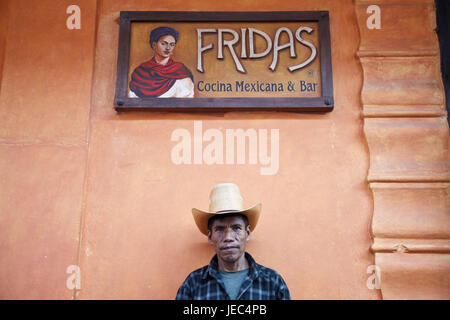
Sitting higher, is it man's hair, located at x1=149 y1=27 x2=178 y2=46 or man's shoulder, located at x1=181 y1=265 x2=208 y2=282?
man's hair, located at x1=149 y1=27 x2=178 y2=46

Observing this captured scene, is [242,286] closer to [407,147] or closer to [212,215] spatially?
[212,215]

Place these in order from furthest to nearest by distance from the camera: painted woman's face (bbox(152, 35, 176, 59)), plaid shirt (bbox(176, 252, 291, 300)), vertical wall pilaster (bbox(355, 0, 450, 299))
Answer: painted woman's face (bbox(152, 35, 176, 59)) < vertical wall pilaster (bbox(355, 0, 450, 299)) < plaid shirt (bbox(176, 252, 291, 300))

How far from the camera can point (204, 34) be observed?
131 inches

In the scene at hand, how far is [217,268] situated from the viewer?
274 centimetres

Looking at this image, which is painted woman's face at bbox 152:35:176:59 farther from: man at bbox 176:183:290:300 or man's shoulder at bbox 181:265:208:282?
man's shoulder at bbox 181:265:208:282

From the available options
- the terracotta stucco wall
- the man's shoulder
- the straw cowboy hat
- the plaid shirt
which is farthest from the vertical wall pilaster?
the man's shoulder

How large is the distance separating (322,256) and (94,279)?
1426 mm

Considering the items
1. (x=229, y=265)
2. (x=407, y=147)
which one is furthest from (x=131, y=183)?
(x=407, y=147)

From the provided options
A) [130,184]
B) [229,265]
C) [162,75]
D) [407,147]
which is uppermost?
[162,75]

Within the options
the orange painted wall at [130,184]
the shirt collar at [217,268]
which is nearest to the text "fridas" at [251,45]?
the orange painted wall at [130,184]

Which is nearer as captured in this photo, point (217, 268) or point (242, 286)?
point (242, 286)

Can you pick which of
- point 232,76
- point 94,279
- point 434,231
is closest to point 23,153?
point 94,279

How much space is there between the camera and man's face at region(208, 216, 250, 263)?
264 cm

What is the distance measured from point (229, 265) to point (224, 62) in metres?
1.42
